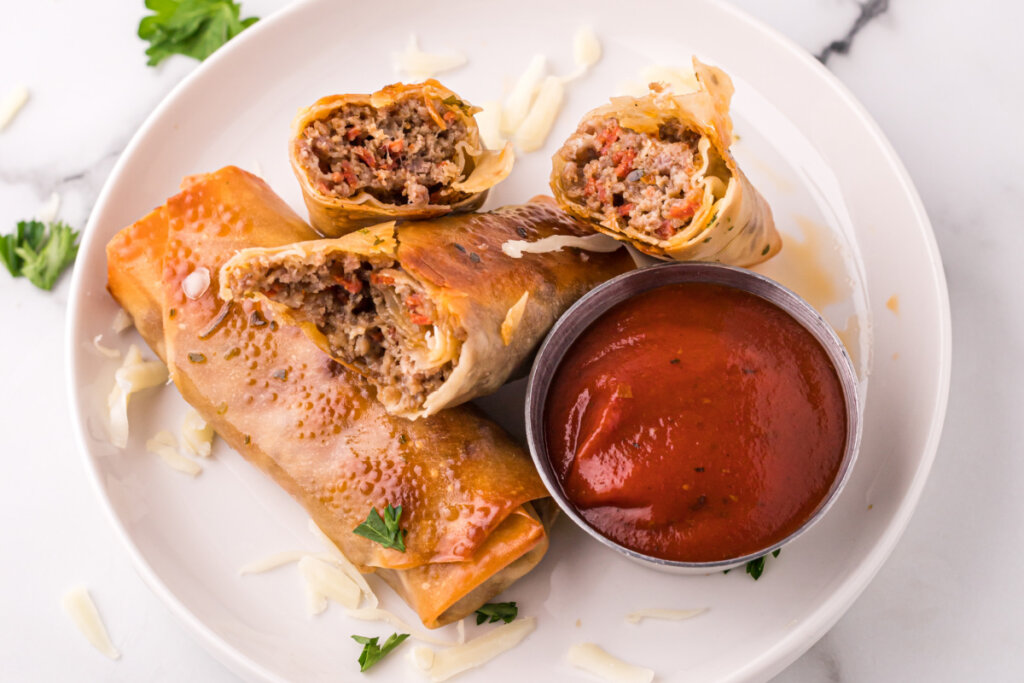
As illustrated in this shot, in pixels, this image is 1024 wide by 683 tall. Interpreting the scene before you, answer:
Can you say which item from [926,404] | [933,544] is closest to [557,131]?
[926,404]

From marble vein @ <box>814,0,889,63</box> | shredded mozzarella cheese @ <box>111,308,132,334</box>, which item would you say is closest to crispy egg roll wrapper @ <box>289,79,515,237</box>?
shredded mozzarella cheese @ <box>111,308,132,334</box>

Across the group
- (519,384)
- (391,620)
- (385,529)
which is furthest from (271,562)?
(519,384)

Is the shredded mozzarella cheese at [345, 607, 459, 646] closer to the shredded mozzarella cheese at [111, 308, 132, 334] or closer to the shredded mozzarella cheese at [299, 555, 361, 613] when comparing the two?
the shredded mozzarella cheese at [299, 555, 361, 613]

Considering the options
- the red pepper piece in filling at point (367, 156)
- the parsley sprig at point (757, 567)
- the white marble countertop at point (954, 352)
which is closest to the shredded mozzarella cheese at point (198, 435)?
the white marble countertop at point (954, 352)

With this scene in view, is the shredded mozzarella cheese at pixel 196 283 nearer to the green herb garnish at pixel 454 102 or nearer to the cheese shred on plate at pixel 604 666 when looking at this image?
the green herb garnish at pixel 454 102

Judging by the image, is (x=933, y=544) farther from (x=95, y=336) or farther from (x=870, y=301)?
(x=95, y=336)
